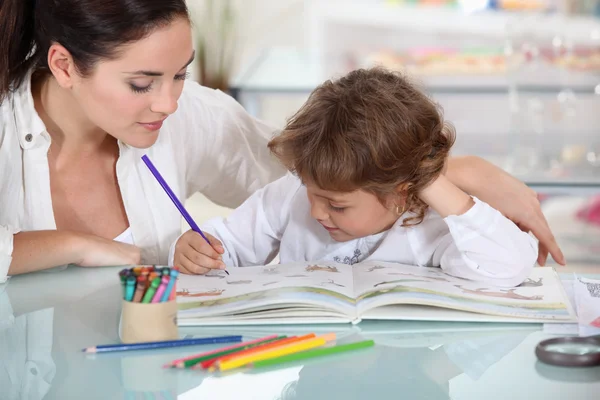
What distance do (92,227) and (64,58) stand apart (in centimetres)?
35

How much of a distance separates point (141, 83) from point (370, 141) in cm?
37

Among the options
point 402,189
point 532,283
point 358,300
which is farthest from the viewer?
point 402,189

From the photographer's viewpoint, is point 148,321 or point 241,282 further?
point 241,282

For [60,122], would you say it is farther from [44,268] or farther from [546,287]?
[546,287]

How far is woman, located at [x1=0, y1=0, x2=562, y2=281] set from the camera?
51.1 inches

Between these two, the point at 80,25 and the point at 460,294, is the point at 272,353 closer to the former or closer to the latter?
the point at 460,294

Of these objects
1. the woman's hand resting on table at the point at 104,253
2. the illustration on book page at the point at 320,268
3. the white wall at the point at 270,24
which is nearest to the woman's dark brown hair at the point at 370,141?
the illustration on book page at the point at 320,268

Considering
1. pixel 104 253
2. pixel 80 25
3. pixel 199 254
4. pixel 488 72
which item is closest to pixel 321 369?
pixel 199 254

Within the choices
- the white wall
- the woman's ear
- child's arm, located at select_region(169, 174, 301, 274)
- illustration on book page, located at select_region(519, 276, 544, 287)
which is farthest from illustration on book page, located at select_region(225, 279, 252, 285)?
the white wall

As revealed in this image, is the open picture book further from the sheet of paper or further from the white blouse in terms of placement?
the white blouse

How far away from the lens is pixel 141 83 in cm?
129

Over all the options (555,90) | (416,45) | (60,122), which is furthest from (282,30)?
(60,122)

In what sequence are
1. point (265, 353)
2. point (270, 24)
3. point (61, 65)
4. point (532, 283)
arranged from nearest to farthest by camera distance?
point (265, 353), point (532, 283), point (61, 65), point (270, 24)

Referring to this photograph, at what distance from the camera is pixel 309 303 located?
3.35ft
